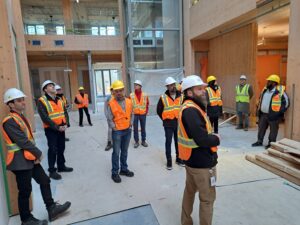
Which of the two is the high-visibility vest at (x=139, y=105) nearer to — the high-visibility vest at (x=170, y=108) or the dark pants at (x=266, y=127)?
the high-visibility vest at (x=170, y=108)

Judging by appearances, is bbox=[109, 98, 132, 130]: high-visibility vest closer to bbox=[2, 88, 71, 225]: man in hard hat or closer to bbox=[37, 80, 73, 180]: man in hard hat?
bbox=[37, 80, 73, 180]: man in hard hat

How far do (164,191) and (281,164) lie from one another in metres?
1.96

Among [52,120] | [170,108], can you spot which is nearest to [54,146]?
[52,120]

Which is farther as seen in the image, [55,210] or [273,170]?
[273,170]

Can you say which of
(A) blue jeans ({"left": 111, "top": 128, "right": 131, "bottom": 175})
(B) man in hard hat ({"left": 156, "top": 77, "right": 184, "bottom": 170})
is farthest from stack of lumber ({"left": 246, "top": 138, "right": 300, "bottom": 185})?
(A) blue jeans ({"left": 111, "top": 128, "right": 131, "bottom": 175})

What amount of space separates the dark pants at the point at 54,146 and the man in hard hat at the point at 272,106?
4121 mm

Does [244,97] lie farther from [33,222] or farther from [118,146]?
[33,222]

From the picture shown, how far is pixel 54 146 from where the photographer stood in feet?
11.9

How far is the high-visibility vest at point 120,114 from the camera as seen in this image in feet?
11.0

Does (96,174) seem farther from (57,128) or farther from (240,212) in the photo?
(240,212)

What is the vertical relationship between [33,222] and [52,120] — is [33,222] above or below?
below

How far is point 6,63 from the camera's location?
2518 millimetres

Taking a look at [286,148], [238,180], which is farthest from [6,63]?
[286,148]

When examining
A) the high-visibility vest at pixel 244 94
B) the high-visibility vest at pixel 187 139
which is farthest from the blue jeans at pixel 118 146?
the high-visibility vest at pixel 244 94
